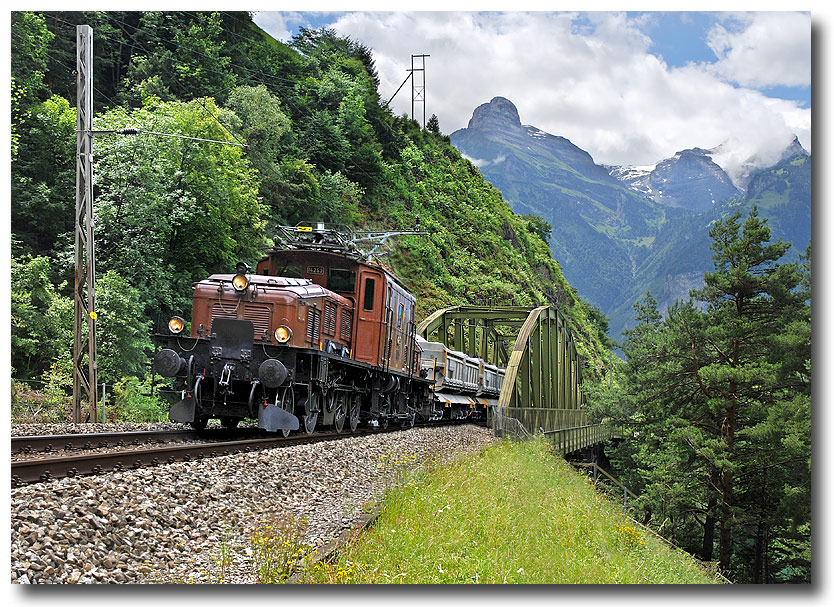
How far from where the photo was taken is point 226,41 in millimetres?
36938

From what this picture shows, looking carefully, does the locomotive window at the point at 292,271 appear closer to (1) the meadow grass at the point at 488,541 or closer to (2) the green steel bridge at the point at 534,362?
(1) the meadow grass at the point at 488,541

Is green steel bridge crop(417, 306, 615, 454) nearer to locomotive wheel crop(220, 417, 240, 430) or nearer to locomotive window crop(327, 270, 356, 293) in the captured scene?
locomotive window crop(327, 270, 356, 293)

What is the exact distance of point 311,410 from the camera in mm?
12953

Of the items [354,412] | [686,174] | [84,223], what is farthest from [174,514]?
[686,174]

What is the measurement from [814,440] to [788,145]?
3223 mm

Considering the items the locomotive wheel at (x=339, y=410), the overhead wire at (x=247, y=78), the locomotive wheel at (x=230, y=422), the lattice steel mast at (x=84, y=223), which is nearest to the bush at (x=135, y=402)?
the lattice steel mast at (x=84, y=223)

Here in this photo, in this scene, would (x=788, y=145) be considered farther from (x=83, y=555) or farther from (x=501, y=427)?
(x=501, y=427)

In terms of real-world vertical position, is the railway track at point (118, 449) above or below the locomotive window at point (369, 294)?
below

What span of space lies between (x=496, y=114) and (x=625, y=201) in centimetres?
2570

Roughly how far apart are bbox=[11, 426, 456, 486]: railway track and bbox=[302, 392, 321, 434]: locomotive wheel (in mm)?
238

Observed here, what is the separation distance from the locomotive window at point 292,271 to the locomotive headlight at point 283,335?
110 inches

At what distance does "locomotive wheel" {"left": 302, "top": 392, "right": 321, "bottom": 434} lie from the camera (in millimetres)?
12734

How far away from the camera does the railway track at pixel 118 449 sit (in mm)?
7180

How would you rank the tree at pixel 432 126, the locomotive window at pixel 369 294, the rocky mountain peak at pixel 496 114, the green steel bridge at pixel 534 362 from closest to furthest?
the rocky mountain peak at pixel 496 114 < the locomotive window at pixel 369 294 < the green steel bridge at pixel 534 362 < the tree at pixel 432 126
